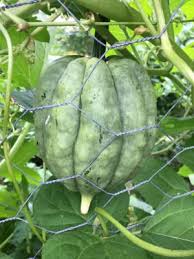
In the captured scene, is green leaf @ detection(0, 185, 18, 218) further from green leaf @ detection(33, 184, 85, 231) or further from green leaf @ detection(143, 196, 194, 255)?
green leaf @ detection(143, 196, 194, 255)

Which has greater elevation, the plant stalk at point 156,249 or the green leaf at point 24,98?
the green leaf at point 24,98

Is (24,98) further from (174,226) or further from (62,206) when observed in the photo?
(174,226)

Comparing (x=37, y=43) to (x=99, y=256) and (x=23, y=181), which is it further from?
(x=99, y=256)

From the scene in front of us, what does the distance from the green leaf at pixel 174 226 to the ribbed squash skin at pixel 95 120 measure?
13 centimetres

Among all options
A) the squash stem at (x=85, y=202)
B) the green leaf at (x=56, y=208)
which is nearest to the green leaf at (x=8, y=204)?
the green leaf at (x=56, y=208)

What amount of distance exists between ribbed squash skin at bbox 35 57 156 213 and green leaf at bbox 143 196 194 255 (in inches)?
5.3

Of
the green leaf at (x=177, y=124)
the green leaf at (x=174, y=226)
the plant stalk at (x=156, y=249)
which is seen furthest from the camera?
the green leaf at (x=177, y=124)

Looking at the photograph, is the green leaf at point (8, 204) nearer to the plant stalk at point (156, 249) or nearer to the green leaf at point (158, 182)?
the green leaf at point (158, 182)

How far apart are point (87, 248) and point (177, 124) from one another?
0.36 meters

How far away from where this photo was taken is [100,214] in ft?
2.84

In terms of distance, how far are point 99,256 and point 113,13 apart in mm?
351

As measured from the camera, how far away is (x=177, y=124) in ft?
3.49

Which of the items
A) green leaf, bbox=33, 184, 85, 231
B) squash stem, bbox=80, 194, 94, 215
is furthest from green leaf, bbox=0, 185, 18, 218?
squash stem, bbox=80, 194, 94, 215

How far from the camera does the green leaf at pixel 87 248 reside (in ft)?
2.55
